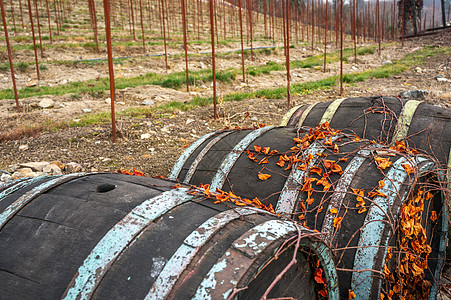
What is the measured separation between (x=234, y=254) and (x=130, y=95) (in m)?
9.01

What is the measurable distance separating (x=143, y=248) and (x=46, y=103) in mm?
8577

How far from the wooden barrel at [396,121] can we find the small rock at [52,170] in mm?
3457

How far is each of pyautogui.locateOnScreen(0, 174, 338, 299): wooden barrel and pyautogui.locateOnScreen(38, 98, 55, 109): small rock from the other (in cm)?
762

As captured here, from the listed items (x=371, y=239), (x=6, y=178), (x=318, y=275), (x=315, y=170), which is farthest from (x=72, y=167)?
(x=371, y=239)

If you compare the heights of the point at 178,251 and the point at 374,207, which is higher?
the point at 178,251

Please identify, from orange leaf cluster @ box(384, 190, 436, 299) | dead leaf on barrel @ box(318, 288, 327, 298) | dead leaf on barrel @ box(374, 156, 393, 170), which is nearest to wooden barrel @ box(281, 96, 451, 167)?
orange leaf cluster @ box(384, 190, 436, 299)

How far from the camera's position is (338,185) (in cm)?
209

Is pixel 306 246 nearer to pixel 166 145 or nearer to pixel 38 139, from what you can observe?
pixel 166 145

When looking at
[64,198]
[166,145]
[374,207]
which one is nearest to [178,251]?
[64,198]

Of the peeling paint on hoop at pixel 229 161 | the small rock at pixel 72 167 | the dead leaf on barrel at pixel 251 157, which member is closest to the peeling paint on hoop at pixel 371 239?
the dead leaf on barrel at pixel 251 157

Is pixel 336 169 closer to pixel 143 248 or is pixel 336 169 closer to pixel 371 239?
pixel 371 239

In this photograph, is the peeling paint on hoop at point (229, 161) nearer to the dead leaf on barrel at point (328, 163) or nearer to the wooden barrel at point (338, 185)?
the wooden barrel at point (338, 185)

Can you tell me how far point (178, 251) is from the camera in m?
1.28

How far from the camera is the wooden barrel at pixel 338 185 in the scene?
1895 millimetres
